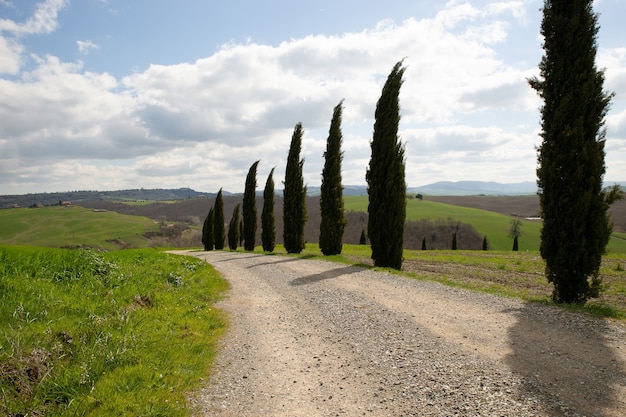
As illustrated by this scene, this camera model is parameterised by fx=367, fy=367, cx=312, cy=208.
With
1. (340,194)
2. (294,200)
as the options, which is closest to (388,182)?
(340,194)

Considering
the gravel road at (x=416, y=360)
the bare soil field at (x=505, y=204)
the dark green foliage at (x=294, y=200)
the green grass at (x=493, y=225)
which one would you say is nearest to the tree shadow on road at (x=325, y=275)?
the gravel road at (x=416, y=360)

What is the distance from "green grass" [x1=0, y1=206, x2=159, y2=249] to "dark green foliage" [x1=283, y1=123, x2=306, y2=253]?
321 feet

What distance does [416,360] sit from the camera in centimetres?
A: 652

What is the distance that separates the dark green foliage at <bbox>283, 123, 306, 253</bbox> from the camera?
1275 inches

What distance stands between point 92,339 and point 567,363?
8.30 metres

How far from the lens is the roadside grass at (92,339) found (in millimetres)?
4918

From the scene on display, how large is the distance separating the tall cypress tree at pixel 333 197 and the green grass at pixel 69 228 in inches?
4092

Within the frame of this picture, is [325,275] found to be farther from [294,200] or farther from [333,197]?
[294,200]

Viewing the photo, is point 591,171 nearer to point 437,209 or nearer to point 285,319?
point 285,319

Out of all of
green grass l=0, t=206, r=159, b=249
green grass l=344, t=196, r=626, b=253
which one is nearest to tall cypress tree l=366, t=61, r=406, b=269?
green grass l=344, t=196, r=626, b=253

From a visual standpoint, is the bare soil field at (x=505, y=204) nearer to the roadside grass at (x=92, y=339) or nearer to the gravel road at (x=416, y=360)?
the gravel road at (x=416, y=360)

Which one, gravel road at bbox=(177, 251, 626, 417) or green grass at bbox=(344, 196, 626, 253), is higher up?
gravel road at bbox=(177, 251, 626, 417)

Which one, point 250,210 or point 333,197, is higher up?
point 333,197

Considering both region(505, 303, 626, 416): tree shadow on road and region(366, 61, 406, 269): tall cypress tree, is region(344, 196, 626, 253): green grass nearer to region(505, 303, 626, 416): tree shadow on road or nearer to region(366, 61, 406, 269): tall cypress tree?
region(366, 61, 406, 269): tall cypress tree
